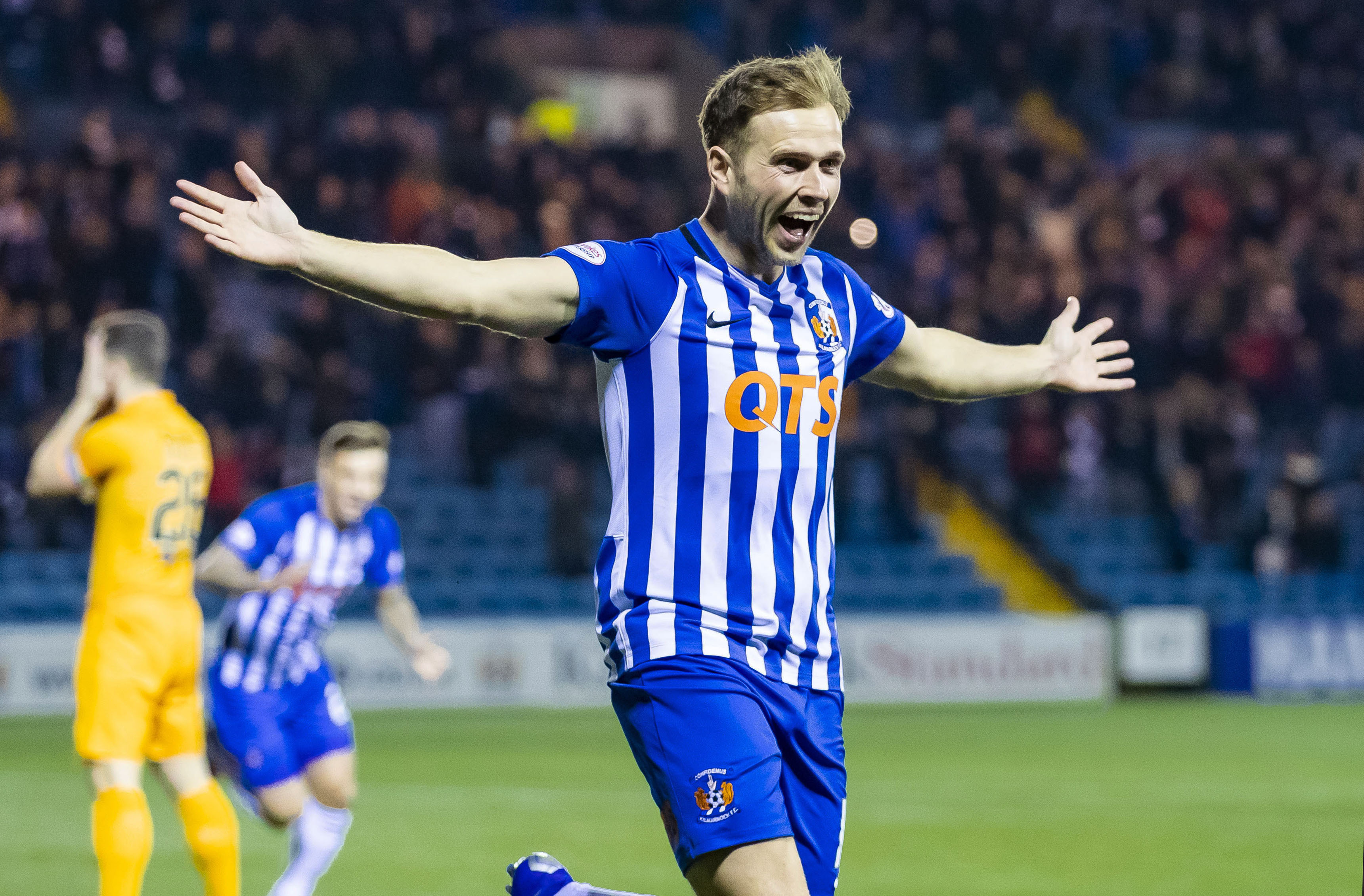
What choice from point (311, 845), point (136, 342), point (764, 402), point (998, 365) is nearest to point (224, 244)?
point (764, 402)

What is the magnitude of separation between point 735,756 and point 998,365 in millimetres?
1524

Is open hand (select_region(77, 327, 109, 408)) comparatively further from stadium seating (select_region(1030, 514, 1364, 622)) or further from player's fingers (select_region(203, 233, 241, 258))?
stadium seating (select_region(1030, 514, 1364, 622))

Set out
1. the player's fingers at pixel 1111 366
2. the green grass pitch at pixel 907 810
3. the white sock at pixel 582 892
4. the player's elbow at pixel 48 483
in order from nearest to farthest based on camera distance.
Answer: the white sock at pixel 582 892 → the player's fingers at pixel 1111 366 → the player's elbow at pixel 48 483 → the green grass pitch at pixel 907 810

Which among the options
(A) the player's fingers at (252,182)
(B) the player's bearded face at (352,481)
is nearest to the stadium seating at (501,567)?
(B) the player's bearded face at (352,481)

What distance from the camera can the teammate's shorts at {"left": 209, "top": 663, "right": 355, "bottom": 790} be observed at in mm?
7297

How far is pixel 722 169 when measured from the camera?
13.4 ft

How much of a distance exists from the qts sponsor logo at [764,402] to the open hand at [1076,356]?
107 cm

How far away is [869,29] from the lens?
81.6 ft

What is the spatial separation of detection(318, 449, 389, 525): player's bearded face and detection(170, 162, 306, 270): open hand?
3.94 meters

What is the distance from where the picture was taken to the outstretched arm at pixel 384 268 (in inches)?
140

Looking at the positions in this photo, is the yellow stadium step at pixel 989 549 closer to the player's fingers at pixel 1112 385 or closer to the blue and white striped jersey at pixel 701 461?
the player's fingers at pixel 1112 385

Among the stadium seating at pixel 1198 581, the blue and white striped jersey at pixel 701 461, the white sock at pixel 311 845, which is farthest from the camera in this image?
the stadium seating at pixel 1198 581

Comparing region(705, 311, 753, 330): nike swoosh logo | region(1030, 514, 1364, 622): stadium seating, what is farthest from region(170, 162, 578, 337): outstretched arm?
region(1030, 514, 1364, 622): stadium seating

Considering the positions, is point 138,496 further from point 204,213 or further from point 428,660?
point 204,213
